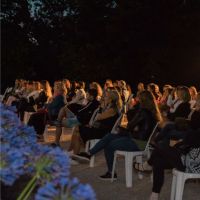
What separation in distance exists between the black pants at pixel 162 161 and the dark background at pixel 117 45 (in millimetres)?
17801

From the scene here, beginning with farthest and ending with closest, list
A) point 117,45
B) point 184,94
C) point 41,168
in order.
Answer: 1. point 117,45
2. point 184,94
3. point 41,168

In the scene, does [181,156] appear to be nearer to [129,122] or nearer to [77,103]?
[129,122]

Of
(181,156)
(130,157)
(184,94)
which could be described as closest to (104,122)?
(130,157)

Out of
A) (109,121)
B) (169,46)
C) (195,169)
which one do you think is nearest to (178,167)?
(195,169)

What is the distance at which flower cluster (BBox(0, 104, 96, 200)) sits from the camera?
1.82 meters

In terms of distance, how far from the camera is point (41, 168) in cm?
204

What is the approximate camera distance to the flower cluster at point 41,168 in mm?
1821

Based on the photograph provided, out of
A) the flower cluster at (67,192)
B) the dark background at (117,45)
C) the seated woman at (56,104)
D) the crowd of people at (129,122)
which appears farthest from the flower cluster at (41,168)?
the dark background at (117,45)

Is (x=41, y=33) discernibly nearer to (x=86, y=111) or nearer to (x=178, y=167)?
(x=86, y=111)

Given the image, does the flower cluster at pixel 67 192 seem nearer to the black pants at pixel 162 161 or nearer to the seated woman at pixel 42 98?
the black pants at pixel 162 161

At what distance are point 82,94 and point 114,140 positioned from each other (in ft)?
14.2

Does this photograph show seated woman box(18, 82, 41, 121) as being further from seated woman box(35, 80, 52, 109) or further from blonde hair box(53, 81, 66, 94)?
blonde hair box(53, 81, 66, 94)

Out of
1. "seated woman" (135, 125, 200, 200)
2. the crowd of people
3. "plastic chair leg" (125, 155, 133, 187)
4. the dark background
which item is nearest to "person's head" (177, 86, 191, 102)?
the crowd of people

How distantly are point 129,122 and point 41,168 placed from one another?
5144mm
